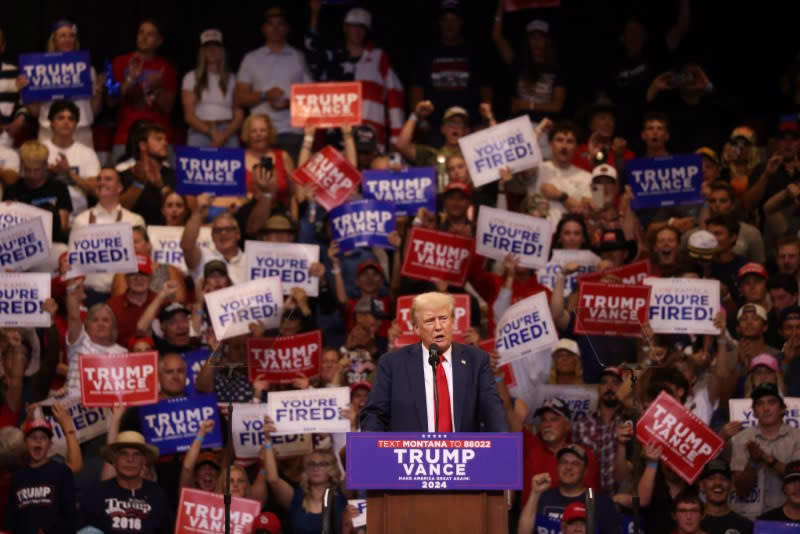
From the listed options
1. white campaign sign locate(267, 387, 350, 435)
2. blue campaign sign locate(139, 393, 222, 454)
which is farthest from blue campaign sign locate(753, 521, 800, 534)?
blue campaign sign locate(139, 393, 222, 454)

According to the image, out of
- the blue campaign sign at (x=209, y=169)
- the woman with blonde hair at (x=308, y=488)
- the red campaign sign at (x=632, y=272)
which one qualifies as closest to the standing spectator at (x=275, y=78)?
the blue campaign sign at (x=209, y=169)

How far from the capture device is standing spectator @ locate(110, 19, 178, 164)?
14.3m

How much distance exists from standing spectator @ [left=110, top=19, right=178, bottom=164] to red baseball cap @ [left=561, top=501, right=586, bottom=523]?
5.74 meters

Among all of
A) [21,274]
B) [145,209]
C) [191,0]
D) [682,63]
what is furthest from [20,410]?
[682,63]

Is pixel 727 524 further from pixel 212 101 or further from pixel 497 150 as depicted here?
pixel 212 101

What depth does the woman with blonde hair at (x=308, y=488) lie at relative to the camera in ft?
34.6

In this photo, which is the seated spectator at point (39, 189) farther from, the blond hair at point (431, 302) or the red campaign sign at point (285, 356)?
the blond hair at point (431, 302)

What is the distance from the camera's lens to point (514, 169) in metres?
12.9

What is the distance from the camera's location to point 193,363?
11609 millimetres

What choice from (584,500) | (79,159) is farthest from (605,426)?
(79,159)

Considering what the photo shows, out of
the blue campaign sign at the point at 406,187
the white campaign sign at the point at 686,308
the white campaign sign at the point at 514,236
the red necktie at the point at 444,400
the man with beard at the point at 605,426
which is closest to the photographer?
the red necktie at the point at 444,400

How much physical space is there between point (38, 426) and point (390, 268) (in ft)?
11.1

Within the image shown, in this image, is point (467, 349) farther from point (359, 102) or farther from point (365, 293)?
point (359, 102)

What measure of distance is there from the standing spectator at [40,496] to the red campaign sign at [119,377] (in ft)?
1.90
